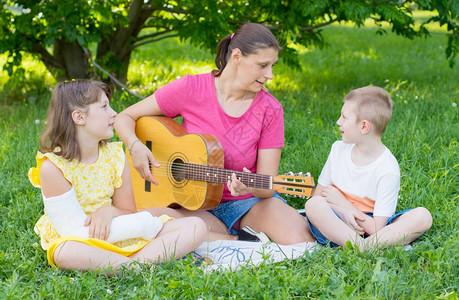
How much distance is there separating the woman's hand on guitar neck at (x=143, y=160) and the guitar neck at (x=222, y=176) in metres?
0.22

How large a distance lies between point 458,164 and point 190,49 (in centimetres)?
644

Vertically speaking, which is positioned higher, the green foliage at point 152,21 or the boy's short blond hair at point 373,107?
the green foliage at point 152,21

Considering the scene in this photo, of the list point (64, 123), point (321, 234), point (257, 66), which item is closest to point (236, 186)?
point (321, 234)

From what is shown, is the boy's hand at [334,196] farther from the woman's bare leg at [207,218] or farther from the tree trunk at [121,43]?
the tree trunk at [121,43]

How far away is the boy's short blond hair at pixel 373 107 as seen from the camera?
10.0ft

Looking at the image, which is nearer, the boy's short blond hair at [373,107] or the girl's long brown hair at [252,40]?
the boy's short blond hair at [373,107]

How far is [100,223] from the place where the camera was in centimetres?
277

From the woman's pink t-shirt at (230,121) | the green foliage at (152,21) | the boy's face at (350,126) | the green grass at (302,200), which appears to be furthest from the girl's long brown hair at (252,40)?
the green foliage at (152,21)

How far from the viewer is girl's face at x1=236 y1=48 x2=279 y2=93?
10.4ft

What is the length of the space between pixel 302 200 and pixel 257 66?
1.04m

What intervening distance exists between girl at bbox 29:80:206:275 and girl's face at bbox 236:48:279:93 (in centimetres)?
80

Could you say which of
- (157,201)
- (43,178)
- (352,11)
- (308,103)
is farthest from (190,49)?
(43,178)

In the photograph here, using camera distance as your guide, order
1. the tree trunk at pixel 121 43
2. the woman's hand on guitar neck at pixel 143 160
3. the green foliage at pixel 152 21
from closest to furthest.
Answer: the woman's hand on guitar neck at pixel 143 160, the green foliage at pixel 152 21, the tree trunk at pixel 121 43

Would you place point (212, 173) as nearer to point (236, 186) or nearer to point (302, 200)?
point (236, 186)
